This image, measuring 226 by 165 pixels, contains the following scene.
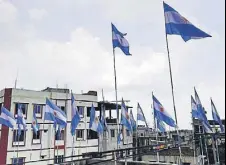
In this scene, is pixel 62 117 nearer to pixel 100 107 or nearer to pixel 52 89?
pixel 52 89

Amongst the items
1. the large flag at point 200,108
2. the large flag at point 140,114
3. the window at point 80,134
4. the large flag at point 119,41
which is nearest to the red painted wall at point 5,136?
the window at point 80,134

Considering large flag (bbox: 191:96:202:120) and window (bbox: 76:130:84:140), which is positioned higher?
large flag (bbox: 191:96:202:120)

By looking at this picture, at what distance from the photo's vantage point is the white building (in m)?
28.2

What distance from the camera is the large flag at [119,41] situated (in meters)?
14.8

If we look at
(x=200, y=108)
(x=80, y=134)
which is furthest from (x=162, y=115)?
(x=80, y=134)

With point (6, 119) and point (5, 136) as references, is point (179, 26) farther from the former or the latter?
point (5, 136)

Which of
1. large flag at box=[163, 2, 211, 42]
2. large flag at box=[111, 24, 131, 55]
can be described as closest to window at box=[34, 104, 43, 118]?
large flag at box=[111, 24, 131, 55]

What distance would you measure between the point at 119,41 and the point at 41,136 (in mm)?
20170

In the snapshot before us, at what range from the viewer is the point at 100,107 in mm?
38250

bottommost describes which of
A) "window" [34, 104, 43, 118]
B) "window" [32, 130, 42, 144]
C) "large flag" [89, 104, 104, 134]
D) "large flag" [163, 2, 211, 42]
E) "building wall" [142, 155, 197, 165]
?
"building wall" [142, 155, 197, 165]

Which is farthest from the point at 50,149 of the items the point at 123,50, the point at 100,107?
the point at 123,50

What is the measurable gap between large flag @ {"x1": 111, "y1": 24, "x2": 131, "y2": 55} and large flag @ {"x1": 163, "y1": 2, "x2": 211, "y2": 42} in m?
3.79

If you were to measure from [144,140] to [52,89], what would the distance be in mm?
23527

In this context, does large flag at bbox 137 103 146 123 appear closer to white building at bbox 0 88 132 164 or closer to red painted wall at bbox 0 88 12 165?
white building at bbox 0 88 132 164
